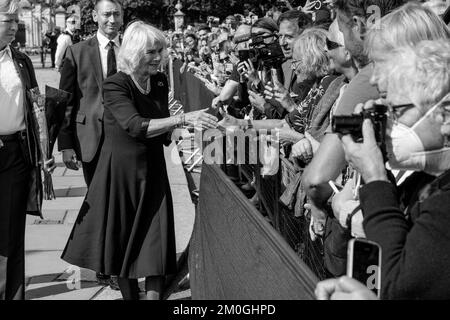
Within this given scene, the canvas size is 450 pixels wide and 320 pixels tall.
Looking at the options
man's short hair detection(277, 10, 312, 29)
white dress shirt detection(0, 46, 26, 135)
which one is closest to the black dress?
white dress shirt detection(0, 46, 26, 135)

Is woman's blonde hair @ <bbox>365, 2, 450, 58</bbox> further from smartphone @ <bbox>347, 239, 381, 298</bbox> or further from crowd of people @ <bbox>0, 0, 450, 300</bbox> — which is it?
smartphone @ <bbox>347, 239, 381, 298</bbox>

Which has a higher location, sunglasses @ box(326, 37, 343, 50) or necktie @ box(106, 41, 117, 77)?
sunglasses @ box(326, 37, 343, 50)

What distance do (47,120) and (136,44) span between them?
2.68 ft

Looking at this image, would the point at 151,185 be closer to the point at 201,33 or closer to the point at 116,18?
the point at 116,18

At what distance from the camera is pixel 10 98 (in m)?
5.24

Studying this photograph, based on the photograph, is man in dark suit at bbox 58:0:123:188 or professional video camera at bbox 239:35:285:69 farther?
professional video camera at bbox 239:35:285:69

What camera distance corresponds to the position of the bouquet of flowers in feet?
17.6

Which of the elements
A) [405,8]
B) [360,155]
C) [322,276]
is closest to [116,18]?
[322,276]

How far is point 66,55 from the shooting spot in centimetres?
653

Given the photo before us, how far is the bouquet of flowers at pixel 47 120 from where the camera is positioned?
5367 millimetres

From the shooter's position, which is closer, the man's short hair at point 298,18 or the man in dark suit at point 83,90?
the man in dark suit at point 83,90

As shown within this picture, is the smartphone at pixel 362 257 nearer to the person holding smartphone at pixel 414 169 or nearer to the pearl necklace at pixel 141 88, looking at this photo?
the person holding smartphone at pixel 414 169

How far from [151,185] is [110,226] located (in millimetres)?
372

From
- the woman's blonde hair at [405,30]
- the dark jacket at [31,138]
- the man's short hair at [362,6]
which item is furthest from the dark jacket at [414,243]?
the dark jacket at [31,138]
